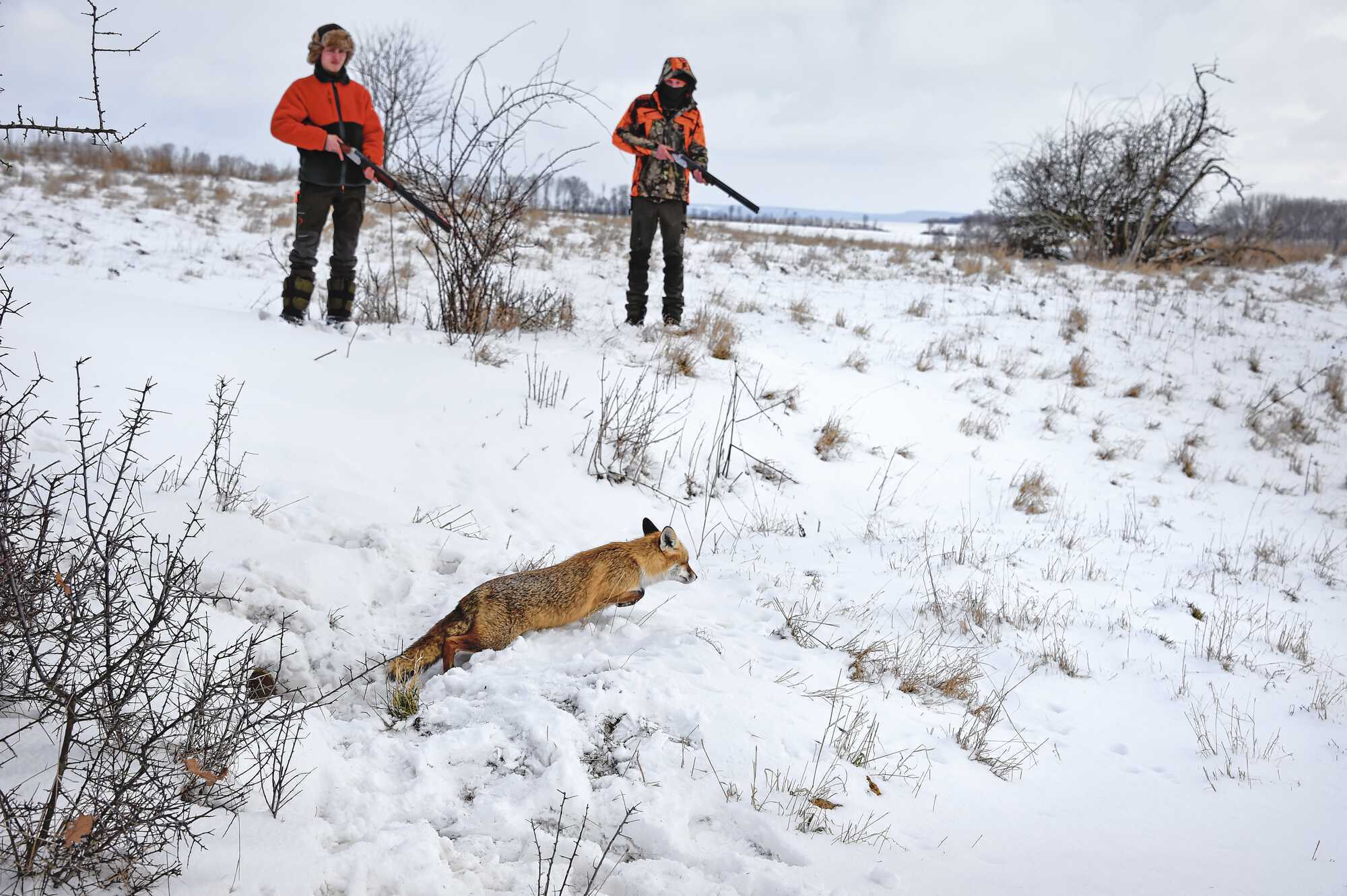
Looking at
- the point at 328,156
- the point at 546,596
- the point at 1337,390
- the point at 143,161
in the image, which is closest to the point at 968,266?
the point at 1337,390

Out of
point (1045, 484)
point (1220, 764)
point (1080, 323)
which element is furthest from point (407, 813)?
point (1080, 323)

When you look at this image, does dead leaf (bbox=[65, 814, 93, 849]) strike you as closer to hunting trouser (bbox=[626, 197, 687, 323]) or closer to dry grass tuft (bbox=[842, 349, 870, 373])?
hunting trouser (bbox=[626, 197, 687, 323])

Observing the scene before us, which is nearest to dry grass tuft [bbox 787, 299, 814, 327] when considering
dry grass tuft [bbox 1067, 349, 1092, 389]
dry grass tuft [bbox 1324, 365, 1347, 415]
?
dry grass tuft [bbox 1067, 349, 1092, 389]

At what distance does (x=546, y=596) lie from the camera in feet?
9.96

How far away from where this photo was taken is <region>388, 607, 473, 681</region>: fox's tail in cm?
267

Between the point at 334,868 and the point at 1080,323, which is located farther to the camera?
the point at 1080,323

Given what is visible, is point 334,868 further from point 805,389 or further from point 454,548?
point 805,389

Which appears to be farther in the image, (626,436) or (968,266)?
(968,266)

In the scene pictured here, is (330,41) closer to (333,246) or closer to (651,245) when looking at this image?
(333,246)

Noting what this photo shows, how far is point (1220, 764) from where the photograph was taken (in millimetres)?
3027

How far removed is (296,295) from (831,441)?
4.88 meters

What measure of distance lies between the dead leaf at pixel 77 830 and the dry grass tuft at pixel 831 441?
5.51 meters

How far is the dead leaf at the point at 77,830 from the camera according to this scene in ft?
4.56

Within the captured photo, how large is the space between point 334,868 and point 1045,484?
643 centimetres
